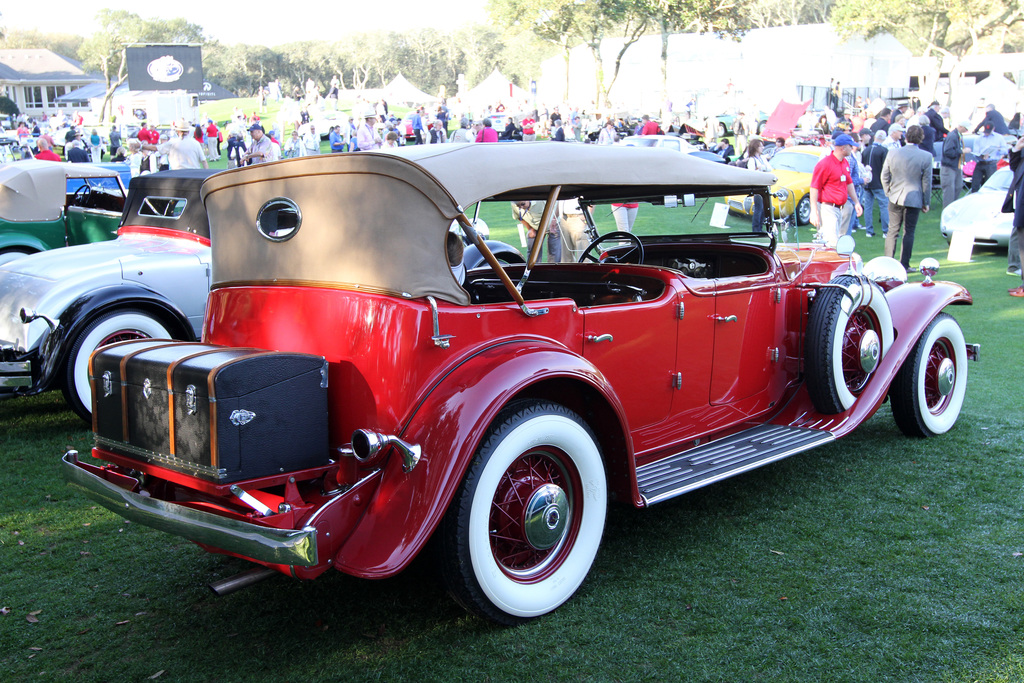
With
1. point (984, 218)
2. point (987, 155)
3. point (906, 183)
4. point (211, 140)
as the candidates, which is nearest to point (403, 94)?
point (211, 140)

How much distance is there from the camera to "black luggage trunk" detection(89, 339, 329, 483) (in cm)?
250

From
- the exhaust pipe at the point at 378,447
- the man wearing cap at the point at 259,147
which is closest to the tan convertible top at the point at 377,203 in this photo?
the exhaust pipe at the point at 378,447

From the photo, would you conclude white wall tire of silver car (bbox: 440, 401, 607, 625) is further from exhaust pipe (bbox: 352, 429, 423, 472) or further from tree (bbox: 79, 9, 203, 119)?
tree (bbox: 79, 9, 203, 119)

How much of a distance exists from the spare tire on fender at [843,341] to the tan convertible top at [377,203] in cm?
155

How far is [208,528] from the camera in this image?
2.56m

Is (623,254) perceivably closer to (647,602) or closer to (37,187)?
(647,602)

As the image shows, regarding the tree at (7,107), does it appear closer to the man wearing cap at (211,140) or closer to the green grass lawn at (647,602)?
the man wearing cap at (211,140)

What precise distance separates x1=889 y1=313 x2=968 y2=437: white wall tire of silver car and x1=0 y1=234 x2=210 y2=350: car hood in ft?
16.2

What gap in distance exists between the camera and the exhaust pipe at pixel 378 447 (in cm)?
257

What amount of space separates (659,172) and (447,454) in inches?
67.5

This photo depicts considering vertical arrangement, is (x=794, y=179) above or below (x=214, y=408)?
above

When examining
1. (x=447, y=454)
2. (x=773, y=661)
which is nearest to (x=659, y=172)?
(x=447, y=454)

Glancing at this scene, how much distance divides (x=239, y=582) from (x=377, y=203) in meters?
1.46

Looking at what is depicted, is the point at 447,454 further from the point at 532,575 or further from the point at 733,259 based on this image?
the point at 733,259
